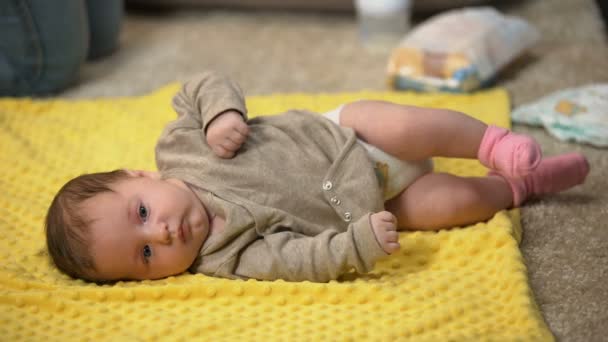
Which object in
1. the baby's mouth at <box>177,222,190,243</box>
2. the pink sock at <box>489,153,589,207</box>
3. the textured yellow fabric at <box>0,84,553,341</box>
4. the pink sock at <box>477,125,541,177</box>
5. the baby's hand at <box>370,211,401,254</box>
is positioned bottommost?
the textured yellow fabric at <box>0,84,553,341</box>

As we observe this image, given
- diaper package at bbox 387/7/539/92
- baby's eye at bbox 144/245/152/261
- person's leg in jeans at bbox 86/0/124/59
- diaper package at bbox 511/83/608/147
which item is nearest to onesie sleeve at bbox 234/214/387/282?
baby's eye at bbox 144/245/152/261

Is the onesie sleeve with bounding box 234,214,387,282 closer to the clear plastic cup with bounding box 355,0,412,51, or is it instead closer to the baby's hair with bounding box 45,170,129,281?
the baby's hair with bounding box 45,170,129,281

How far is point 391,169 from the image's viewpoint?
1124mm

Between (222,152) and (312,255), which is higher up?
(222,152)

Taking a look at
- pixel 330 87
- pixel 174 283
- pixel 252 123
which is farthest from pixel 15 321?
pixel 330 87

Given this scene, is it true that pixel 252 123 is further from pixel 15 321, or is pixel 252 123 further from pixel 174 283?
pixel 15 321

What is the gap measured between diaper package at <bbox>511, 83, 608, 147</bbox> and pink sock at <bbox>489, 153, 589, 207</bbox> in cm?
20

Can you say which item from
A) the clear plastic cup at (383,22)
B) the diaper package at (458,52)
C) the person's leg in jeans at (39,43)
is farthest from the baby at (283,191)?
the clear plastic cup at (383,22)

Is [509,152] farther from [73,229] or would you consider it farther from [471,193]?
[73,229]

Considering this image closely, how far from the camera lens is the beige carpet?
1055mm

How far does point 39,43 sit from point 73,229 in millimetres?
855

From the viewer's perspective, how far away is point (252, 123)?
116 centimetres

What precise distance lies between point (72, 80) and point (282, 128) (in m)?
0.94

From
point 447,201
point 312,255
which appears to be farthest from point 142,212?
point 447,201
